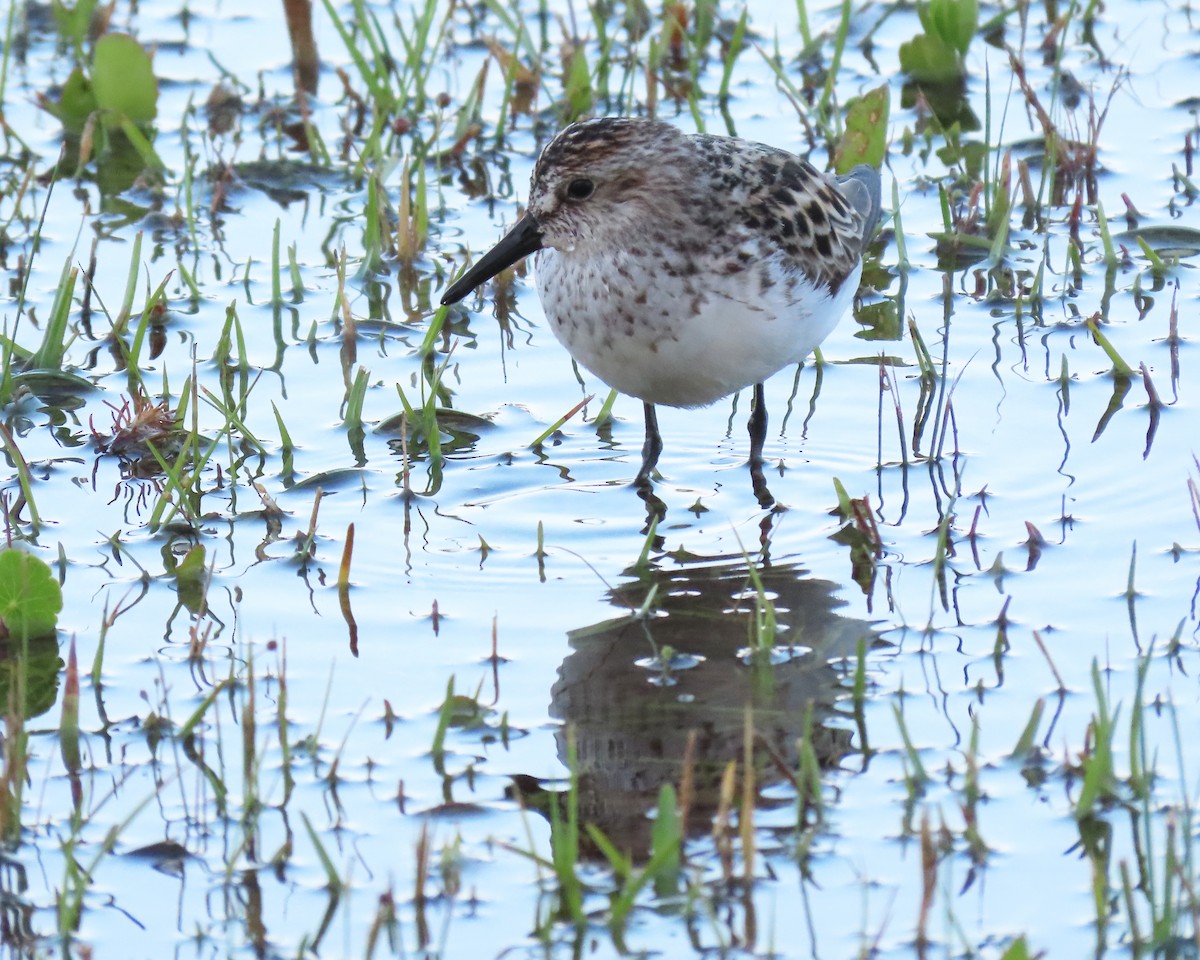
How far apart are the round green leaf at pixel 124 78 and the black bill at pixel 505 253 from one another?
298 cm

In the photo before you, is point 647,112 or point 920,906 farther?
point 647,112

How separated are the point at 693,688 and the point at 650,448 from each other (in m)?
1.55

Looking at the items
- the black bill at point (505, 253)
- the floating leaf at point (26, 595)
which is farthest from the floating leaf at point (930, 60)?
the floating leaf at point (26, 595)

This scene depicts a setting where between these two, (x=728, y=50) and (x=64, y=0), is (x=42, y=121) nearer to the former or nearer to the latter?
(x=64, y=0)

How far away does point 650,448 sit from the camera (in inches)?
256

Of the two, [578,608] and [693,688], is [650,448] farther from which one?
[693,688]

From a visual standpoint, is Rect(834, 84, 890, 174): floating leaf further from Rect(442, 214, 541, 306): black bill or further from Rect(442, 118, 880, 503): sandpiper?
Rect(442, 214, 541, 306): black bill

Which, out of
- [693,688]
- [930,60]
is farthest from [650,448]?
[930,60]

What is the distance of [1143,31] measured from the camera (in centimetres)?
968

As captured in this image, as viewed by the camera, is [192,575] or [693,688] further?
[192,575]

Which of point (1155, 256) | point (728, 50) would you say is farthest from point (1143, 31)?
point (1155, 256)

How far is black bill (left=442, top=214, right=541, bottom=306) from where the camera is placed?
6160 mm

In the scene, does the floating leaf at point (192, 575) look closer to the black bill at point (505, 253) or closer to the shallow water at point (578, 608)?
the shallow water at point (578, 608)

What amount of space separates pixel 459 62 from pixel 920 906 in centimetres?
654
